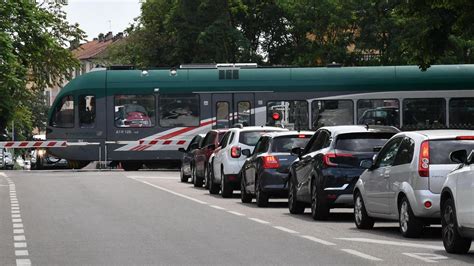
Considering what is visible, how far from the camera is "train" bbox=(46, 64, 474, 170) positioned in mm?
51062

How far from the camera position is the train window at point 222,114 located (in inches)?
2026

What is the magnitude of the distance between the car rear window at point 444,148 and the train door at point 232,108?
1330 inches

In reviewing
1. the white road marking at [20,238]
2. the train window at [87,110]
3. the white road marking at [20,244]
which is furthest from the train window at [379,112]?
the white road marking at [20,244]

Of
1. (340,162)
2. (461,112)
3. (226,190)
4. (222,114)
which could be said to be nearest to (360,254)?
(340,162)

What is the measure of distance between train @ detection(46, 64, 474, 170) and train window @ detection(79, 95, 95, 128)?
0.12 feet

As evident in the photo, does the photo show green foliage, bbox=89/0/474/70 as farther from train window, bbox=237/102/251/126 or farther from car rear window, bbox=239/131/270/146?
car rear window, bbox=239/131/270/146

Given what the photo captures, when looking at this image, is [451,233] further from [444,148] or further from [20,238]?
[20,238]

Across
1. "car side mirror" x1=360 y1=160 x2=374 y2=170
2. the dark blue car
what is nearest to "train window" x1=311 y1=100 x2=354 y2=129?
the dark blue car

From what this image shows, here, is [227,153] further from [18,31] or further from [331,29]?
[331,29]

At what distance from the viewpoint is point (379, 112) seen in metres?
51.3

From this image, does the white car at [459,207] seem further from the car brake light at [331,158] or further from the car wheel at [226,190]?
the car wheel at [226,190]

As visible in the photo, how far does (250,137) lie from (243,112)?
2033 centimetres

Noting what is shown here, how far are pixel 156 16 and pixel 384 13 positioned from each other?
1951 centimetres

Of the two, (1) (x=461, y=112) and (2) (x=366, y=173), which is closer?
(2) (x=366, y=173)
